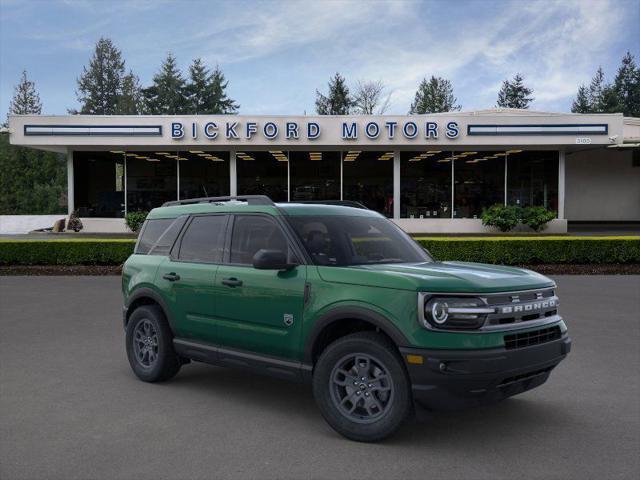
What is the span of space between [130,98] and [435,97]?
126 ft

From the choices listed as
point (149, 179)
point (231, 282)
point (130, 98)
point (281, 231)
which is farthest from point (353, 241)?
point (130, 98)

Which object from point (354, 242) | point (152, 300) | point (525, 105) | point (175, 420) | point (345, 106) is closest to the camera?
point (175, 420)

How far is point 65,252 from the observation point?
17875 mm

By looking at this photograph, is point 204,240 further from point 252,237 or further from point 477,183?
point 477,183

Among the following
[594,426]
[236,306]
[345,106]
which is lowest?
[594,426]

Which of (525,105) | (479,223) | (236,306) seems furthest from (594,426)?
(525,105)

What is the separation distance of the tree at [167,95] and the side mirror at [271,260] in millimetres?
74453

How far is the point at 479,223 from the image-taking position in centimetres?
2905

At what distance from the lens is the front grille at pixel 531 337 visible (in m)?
4.54

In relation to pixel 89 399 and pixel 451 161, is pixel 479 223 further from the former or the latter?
pixel 89 399

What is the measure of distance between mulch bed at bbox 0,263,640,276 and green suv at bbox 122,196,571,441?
36.9 feet

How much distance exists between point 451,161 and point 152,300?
79.4 ft

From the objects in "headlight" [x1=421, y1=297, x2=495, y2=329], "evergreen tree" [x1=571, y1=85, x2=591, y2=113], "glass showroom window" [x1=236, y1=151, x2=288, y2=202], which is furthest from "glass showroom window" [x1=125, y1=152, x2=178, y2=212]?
"evergreen tree" [x1=571, y1=85, x2=591, y2=113]

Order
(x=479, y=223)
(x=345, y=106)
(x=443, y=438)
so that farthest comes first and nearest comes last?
(x=345, y=106)
(x=479, y=223)
(x=443, y=438)
